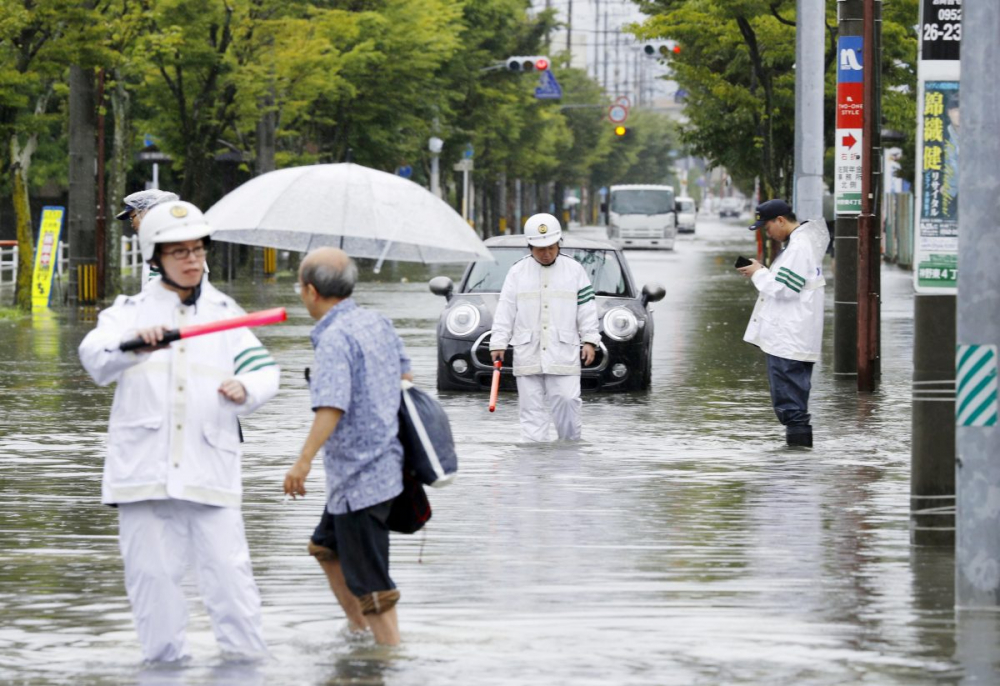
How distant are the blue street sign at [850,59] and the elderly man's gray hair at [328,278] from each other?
37.0 feet

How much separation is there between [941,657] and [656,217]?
203 ft

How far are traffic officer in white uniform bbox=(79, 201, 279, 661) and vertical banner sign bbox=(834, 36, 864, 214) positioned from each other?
11637mm

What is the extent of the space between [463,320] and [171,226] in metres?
11.1

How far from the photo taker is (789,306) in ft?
41.9

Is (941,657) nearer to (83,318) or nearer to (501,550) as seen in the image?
(501,550)

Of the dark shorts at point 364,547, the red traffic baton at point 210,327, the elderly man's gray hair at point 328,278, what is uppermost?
the elderly man's gray hair at point 328,278

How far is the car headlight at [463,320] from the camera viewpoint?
56.9 ft

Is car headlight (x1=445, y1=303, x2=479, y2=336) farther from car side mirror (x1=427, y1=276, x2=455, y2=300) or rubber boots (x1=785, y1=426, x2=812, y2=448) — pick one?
rubber boots (x1=785, y1=426, x2=812, y2=448)

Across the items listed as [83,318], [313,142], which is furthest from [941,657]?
[313,142]

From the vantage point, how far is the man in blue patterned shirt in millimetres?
6609

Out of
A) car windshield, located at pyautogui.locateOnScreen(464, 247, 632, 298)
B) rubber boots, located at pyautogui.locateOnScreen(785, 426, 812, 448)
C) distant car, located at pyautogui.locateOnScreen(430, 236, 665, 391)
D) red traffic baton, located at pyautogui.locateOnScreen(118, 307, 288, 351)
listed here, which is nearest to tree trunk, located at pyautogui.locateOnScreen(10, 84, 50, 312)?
car windshield, located at pyautogui.locateOnScreen(464, 247, 632, 298)

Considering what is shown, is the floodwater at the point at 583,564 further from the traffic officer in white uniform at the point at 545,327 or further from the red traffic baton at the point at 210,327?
the red traffic baton at the point at 210,327

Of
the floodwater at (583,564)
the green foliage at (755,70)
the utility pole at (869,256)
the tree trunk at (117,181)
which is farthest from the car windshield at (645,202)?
the floodwater at (583,564)

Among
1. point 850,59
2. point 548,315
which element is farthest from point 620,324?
point 548,315
